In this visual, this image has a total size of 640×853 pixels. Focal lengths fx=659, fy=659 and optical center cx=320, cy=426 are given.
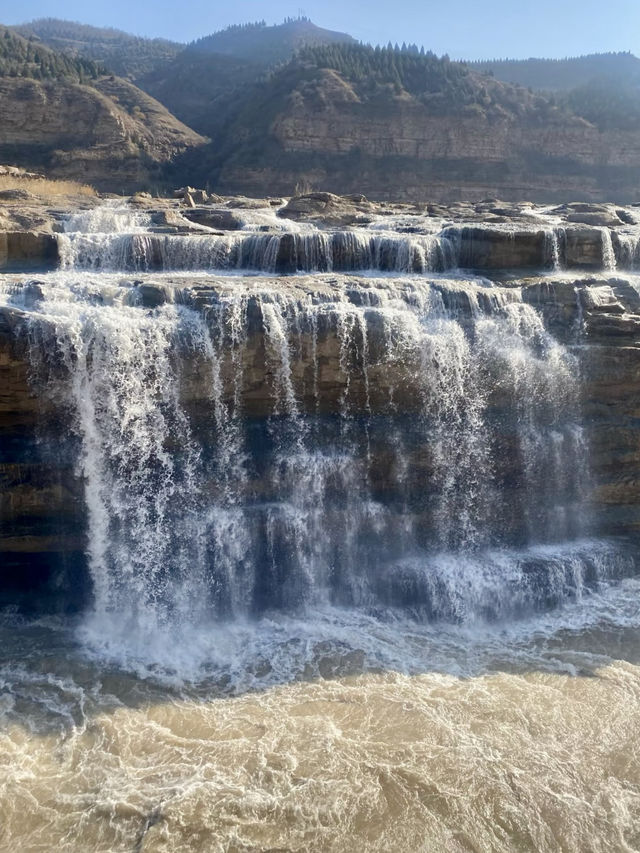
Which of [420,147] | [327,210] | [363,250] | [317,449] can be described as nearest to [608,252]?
[363,250]

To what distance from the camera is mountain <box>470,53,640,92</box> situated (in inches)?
2714

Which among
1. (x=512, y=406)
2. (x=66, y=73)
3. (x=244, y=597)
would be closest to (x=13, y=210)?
(x=244, y=597)

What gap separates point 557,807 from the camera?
22.7 ft

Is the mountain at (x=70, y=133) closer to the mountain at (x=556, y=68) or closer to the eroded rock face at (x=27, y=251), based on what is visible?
the eroded rock face at (x=27, y=251)

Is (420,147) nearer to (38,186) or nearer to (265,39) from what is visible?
(38,186)

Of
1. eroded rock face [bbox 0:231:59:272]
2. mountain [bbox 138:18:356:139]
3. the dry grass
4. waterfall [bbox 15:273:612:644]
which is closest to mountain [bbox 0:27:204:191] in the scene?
the dry grass

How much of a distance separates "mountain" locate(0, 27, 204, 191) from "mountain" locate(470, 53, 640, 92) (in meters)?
47.0

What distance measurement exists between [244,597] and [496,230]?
10.0 m

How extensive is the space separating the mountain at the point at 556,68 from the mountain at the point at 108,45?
35626mm

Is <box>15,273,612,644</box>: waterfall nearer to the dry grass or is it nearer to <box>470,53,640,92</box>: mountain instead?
the dry grass

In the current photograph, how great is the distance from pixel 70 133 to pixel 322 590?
3194 cm

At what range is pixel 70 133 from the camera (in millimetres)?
34062

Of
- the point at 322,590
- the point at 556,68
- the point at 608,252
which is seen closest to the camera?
the point at 322,590

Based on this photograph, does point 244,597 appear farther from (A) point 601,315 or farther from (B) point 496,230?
(B) point 496,230
